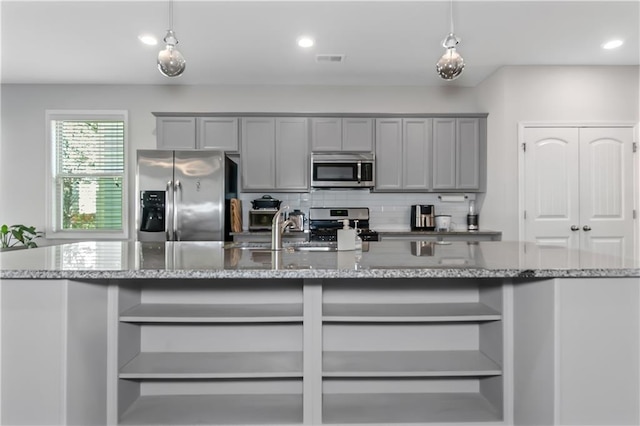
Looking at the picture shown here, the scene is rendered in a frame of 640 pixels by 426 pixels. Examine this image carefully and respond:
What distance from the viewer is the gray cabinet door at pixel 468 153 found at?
4555 millimetres

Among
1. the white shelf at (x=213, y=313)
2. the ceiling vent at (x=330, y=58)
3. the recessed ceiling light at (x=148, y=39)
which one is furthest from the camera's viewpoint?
the ceiling vent at (x=330, y=58)

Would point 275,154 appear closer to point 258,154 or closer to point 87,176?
point 258,154

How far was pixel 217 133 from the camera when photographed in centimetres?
447

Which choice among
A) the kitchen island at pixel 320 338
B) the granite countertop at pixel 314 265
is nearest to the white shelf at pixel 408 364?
the kitchen island at pixel 320 338

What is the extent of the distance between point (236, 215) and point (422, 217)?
217 centimetres

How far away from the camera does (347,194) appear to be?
4.84 metres

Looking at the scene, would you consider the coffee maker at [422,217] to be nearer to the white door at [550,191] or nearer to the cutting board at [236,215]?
the white door at [550,191]

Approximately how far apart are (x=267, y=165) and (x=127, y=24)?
1881 mm

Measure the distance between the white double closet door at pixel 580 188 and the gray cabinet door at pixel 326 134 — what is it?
201 centimetres

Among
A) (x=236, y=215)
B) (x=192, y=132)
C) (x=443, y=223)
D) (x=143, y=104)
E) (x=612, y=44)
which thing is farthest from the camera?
(x=143, y=104)

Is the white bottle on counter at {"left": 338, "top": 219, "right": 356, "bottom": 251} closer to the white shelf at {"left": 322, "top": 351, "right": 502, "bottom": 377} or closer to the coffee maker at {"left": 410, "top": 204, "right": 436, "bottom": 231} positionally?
the white shelf at {"left": 322, "top": 351, "right": 502, "bottom": 377}

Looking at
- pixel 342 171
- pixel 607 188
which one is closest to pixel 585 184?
pixel 607 188

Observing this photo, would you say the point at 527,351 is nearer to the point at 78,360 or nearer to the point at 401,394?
the point at 401,394

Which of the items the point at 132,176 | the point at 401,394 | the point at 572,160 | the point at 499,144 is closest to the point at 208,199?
the point at 132,176
